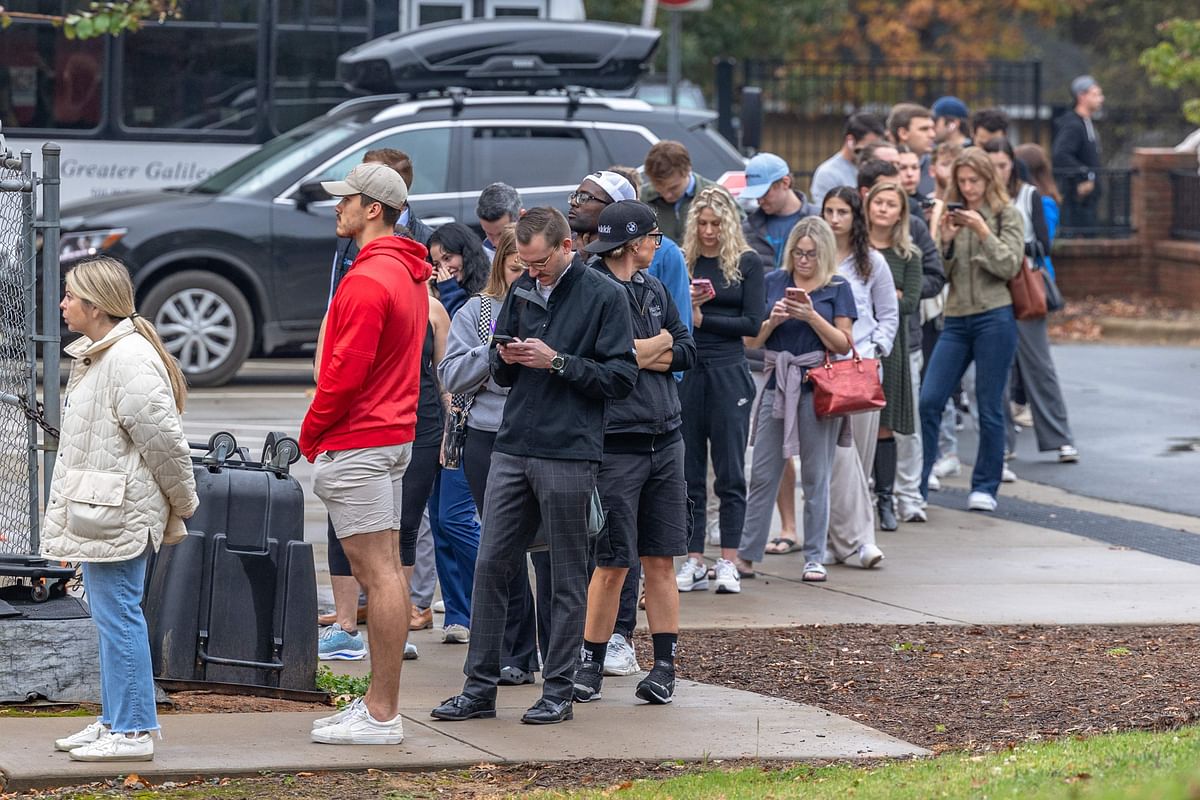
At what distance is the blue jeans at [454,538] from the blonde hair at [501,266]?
92cm

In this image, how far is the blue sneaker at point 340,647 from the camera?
7613 millimetres

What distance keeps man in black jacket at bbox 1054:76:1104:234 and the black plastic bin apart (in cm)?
1342

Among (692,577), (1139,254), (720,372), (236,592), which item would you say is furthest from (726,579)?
(1139,254)

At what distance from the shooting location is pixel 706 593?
909 cm

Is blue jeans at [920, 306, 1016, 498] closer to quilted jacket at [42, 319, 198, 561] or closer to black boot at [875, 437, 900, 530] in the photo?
black boot at [875, 437, 900, 530]

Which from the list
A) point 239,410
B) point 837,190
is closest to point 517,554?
point 837,190

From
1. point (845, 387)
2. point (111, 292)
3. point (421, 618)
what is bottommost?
point (421, 618)

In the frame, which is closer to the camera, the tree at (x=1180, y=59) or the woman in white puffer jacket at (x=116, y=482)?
the woman in white puffer jacket at (x=116, y=482)

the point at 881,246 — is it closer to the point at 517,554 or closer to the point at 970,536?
the point at 970,536

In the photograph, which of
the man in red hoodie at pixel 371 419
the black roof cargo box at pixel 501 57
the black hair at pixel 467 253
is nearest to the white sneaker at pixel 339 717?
the man in red hoodie at pixel 371 419

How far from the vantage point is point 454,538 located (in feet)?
25.9

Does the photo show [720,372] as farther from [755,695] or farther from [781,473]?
[755,695]

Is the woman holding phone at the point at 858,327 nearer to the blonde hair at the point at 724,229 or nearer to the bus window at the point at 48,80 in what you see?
the blonde hair at the point at 724,229

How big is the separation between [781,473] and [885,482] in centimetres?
145
